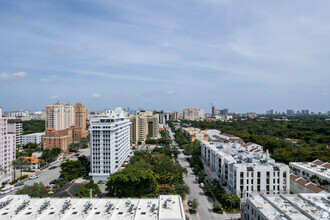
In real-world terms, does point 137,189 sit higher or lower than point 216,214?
higher

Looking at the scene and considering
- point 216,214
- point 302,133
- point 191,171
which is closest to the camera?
point 216,214

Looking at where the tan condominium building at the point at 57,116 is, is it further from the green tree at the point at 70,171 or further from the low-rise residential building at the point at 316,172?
the low-rise residential building at the point at 316,172

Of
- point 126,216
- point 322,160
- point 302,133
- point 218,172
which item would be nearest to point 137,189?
point 126,216

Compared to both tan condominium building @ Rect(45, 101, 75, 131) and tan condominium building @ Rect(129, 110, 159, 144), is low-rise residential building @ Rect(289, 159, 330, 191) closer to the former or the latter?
tan condominium building @ Rect(129, 110, 159, 144)

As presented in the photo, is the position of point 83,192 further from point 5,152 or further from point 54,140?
point 54,140

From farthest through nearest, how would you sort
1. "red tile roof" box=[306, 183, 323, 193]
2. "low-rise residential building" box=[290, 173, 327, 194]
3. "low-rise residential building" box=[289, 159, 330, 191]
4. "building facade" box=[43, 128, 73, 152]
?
1. "building facade" box=[43, 128, 73, 152]
2. "low-rise residential building" box=[289, 159, 330, 191]
3. "low-rise residential building" box=[290, 173, 327, 194]
4. "red tile roof" box=[306, 183, 323, 193]

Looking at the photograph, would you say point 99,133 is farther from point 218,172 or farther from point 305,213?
point 305,213

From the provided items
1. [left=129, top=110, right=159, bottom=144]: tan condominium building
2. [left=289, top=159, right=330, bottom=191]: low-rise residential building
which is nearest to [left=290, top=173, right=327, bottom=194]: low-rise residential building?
[left=289, top=159, right=330, bottom=191]: low-rise residential building
